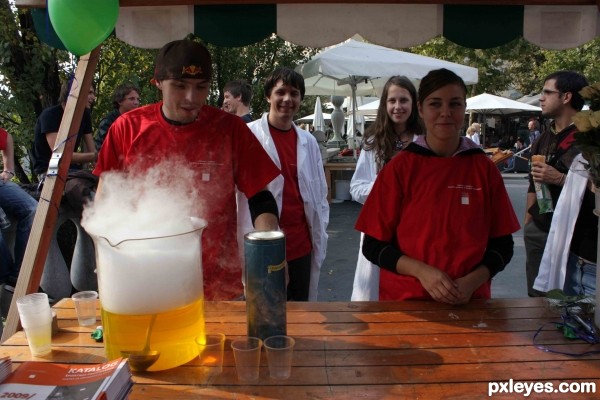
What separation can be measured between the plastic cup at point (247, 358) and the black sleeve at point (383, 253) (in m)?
0.71

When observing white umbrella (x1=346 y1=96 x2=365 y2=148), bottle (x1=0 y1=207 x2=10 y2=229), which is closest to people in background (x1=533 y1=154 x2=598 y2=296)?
bottle (x1=0 y1=207 x2=10 y2=229)

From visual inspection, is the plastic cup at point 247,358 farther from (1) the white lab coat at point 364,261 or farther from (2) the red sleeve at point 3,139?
(2) the red sleeve at point 3,139

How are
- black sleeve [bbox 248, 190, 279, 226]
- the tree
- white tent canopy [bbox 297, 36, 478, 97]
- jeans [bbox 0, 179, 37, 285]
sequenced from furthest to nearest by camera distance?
1. the tree
2. white tent canopy [bbox 297, 36, 478, 97]
3. jeans [bbox 0, 179, 37, 285]
4. black sleeve [bbox 248, 190, 279, 226]

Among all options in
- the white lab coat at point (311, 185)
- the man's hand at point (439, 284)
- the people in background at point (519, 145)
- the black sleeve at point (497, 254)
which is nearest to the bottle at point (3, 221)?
the white lab coat at point (311, 185)

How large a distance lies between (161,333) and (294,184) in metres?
1.90

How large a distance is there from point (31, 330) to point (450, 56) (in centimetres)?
2318

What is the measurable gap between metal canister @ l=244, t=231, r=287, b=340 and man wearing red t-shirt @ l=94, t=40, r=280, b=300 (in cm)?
60

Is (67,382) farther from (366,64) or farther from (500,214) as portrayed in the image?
(366,64)

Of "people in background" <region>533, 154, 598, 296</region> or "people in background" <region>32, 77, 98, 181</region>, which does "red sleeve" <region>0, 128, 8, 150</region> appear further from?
"people in background" <region>533, 154, 598, 296</region>

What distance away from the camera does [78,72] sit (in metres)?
2.36

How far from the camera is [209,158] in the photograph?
2.08 m

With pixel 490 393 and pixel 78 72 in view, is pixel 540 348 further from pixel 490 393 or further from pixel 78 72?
pixel 78 72

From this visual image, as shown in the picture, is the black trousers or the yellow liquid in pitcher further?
the black trousers

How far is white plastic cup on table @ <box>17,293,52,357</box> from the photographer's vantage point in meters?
1.52
